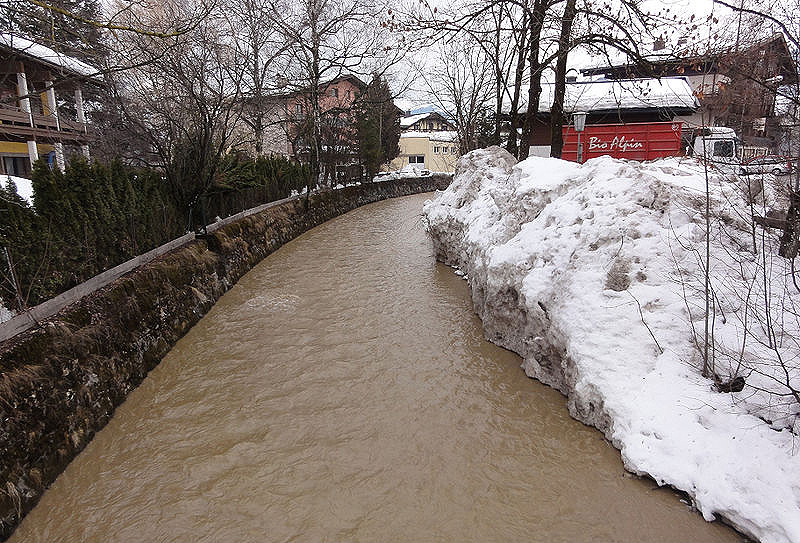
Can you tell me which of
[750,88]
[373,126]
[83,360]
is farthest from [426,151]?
[83,360]

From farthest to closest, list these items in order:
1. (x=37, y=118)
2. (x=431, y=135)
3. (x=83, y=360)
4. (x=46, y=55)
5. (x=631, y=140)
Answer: (x=431, y=135) < (x=631, y=140) < (x=37, y=118) < (x=46, y=55) < (x=83, y=360)

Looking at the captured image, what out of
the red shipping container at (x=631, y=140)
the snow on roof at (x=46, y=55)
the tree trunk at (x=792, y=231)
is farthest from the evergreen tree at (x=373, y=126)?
the tree trunk at (x=792, y=231)

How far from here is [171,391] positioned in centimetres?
621

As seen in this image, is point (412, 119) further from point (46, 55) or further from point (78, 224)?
point (78, 224)

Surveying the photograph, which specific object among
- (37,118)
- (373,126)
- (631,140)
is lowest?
(631,140)

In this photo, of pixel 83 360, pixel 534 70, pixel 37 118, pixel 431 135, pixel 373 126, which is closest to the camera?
pixel 83 360

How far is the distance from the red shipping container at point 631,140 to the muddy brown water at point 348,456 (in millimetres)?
11471

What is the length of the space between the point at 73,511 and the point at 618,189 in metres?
7.16

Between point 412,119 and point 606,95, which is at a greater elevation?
point 412,119

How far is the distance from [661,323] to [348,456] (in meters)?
3.57

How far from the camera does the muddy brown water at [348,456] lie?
392 cm

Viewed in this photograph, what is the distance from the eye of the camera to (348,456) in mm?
4789

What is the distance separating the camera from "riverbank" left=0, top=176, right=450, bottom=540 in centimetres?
414

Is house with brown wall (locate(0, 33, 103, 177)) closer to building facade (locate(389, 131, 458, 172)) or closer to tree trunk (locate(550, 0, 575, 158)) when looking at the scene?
tree trunk (locate(550, 0, 575, 158))
